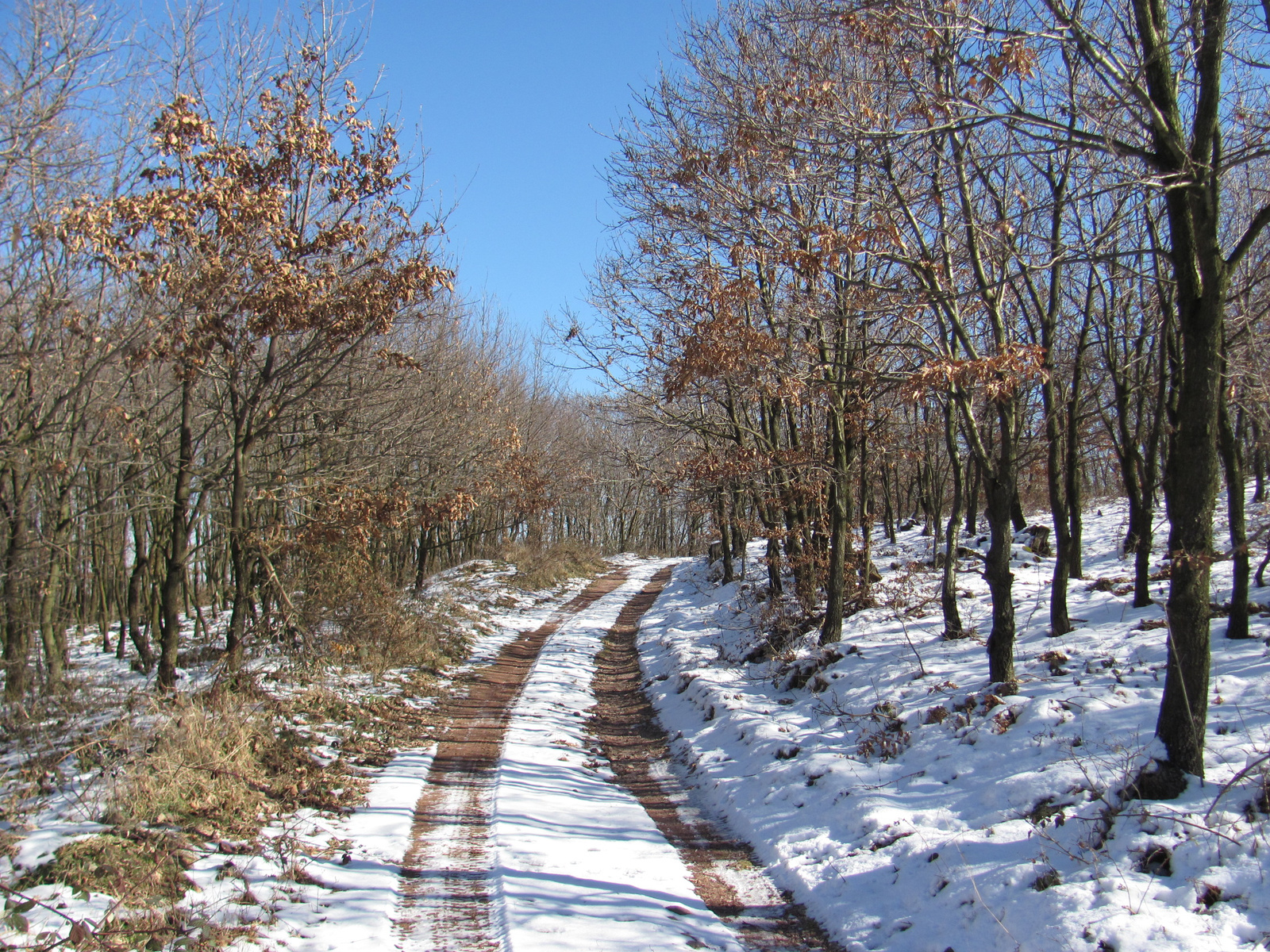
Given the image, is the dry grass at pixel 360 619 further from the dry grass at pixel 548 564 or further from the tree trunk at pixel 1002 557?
the dry grass at pixel 548 564

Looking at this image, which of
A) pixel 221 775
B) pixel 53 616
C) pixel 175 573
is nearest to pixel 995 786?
pixel 221 775

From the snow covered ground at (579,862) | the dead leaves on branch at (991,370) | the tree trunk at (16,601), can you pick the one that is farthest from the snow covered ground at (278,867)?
the dead leaves on branch at (991,370)

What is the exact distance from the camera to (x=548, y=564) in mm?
29766

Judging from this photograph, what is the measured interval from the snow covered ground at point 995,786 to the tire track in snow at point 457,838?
2214mm

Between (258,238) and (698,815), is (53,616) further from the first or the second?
(698,815)

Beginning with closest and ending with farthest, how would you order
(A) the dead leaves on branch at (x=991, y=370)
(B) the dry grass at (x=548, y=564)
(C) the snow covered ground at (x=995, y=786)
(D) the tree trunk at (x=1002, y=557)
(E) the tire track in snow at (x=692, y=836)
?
(C) the snow covered ground at (x=995, y=786)
(E) the tire track in snow at (x=692, y=836)
(A) the dead leaves on branch at (x=991, y=370)
(D) the tree trunk at (x=1002, y=557)
(B) the dry grass at (x=548, y=564)

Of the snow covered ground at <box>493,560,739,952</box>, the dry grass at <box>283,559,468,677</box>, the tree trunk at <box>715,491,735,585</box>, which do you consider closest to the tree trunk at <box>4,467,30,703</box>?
the dry grass at <box>283,559,468,677</box>

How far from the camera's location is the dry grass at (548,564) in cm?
2647

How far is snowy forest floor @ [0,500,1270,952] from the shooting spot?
175 inches

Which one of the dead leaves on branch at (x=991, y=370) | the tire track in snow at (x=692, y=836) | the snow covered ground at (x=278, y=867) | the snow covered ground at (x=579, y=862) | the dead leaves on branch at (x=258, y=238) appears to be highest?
the dead leaves on branch at (x=258, y=238)

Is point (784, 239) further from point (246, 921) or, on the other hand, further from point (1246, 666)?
point (246, 921)

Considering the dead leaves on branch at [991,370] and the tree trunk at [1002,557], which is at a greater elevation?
the dead leaves on branch at [991,370]

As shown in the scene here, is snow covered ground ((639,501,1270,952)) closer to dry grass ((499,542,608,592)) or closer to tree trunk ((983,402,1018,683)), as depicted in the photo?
tree trunk ((983,402,1018,683))

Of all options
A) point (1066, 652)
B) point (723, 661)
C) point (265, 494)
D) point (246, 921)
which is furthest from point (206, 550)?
point (1066, 652)
